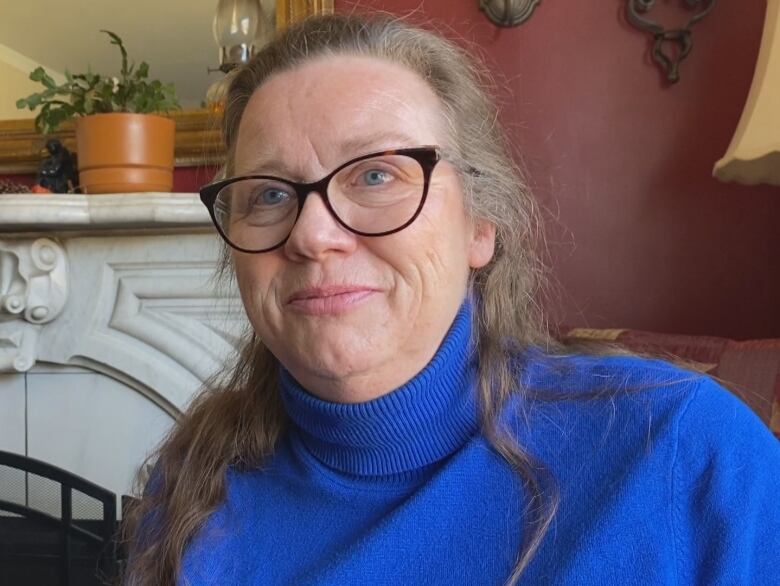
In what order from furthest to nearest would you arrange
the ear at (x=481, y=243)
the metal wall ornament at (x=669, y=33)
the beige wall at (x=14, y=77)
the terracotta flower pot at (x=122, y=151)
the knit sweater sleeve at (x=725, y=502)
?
the beige wall at (x=14, y=77) < the terracotta flower pot at (x=122, y=151) < the metal wall ornament at (x=669, y=33) < the ear at (x=481, y=243) < the knit sweater sleeve at (x=725, y=502)

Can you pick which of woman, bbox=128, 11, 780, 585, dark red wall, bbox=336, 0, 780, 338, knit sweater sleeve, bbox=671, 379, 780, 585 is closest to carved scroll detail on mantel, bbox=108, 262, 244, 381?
dark red wall, bbox=336, 0, 780, 338

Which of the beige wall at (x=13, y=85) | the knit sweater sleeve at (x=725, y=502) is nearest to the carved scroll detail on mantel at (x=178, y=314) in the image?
the beige wall at (x=13, y=85)

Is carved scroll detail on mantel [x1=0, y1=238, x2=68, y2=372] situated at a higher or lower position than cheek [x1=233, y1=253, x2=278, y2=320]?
lower

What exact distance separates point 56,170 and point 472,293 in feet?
4.32

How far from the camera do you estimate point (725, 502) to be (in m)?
0.67

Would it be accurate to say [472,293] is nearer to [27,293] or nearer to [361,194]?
[361,194]

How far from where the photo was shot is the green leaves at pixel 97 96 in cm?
179

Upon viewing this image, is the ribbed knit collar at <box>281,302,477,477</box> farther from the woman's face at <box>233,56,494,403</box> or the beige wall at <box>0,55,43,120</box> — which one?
the beige wall at <box>0,55,43,120</box>

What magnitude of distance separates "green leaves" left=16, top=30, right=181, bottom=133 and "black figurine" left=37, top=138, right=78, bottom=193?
0.07 meters

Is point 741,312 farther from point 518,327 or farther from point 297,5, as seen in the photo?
point 297,5

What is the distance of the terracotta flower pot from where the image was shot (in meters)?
1.75

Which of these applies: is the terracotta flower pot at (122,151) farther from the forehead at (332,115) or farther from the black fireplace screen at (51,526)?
the forehead at (332,115)

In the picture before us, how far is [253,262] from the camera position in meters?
0.80

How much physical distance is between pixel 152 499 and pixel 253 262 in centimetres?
35
